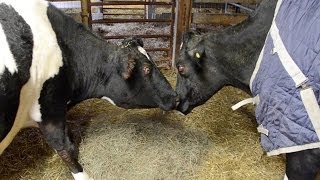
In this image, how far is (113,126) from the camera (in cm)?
324

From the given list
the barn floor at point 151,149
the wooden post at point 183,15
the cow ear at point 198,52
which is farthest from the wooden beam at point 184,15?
the cow ear at point 198,52

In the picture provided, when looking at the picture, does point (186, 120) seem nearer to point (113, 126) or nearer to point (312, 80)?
point (113, 126)

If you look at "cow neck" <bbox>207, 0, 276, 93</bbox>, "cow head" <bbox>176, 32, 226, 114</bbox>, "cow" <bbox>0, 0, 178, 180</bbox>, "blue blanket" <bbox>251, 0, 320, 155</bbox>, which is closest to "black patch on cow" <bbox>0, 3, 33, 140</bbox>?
"cow" <bbox>0, 0, 178, 180</bbox>

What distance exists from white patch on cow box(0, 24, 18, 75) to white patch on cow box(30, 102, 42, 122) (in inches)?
13.4

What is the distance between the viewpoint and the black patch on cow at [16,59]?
1942 millimetres

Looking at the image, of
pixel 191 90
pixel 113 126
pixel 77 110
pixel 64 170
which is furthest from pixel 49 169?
pixel 191 90

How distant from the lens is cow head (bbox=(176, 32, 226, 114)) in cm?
254

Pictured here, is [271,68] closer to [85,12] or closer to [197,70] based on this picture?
[197,70]

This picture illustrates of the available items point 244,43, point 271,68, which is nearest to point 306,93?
point 271,68

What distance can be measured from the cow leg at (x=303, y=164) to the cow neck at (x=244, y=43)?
27.1 inches

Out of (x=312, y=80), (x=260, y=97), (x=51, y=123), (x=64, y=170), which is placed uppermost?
(x=312, y=80)

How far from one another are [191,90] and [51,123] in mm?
1122

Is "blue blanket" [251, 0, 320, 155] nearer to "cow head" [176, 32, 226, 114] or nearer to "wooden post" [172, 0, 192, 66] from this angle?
"cow head" [176, 32, 226, 114]

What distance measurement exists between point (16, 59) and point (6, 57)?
58 mm
